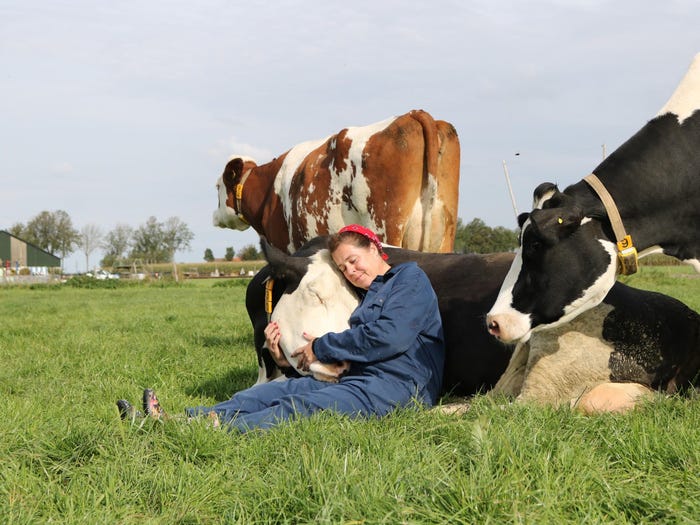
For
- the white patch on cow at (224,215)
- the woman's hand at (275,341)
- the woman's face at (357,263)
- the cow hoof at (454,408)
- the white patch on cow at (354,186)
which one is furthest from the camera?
the white patch on cow at (224,215)

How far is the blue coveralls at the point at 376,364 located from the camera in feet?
12.8

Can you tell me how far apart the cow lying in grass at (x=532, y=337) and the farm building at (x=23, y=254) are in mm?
84816

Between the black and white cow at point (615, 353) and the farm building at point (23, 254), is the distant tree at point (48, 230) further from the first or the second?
the black and white cow at point (615, 353)

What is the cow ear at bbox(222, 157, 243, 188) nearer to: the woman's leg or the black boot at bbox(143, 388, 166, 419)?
the woman's leg

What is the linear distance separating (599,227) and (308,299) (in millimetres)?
1882

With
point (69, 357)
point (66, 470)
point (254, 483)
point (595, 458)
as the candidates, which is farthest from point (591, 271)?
point (69, 357)

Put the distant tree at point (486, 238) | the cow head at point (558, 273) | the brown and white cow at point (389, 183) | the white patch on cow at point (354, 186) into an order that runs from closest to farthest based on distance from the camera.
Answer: the cow head at point (558, 273)
the brown and white cow at point (389, 183)
the white patch on cow at point (354, 186)
the distant tree at point (486, 238)

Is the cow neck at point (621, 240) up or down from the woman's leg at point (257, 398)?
up

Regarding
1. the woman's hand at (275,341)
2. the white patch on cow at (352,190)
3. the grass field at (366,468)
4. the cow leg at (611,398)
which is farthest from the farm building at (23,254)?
the cow leg at (611,398)

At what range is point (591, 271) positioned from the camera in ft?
12.3

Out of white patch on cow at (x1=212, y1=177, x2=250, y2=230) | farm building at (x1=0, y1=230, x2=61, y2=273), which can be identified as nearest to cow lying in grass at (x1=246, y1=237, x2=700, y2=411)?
white patch on cow at (x1=212, y1=177, x2=250, y2=230)

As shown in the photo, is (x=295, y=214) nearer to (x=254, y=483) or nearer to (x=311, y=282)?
(x=311, y=282)

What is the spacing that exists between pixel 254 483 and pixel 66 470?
36.2 inches

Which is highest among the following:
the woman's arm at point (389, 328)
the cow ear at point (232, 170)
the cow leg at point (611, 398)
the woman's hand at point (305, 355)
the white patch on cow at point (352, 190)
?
the cow ear at point (232, 170)
